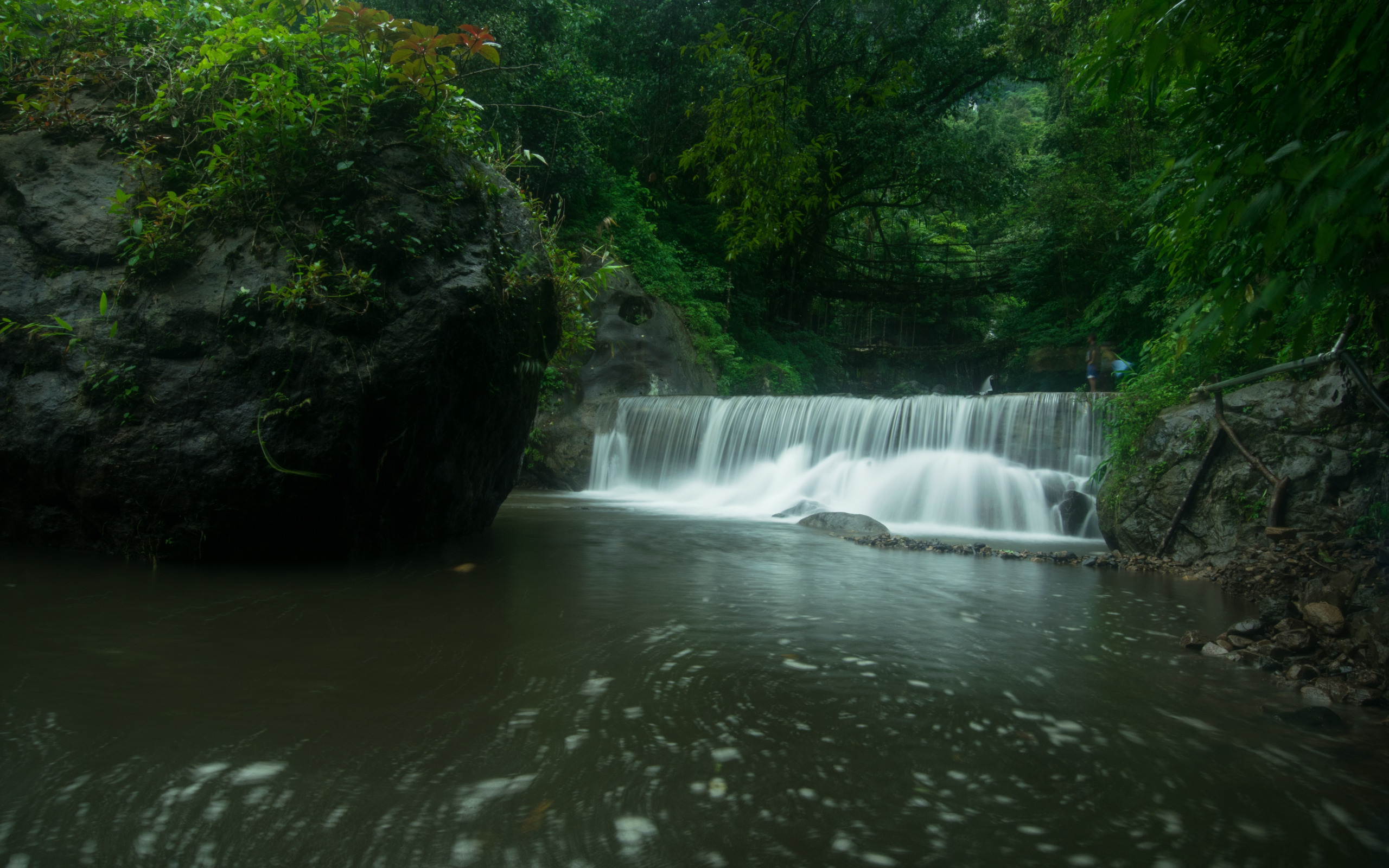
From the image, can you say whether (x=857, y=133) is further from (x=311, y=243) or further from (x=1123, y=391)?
(x=311, y=243)

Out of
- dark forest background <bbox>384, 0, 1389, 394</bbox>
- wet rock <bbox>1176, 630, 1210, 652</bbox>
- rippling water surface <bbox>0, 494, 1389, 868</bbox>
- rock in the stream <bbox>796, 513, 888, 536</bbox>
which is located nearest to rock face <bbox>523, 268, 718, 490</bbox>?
dark forest background <bbox>384, 0, 1389, 394</bbox>

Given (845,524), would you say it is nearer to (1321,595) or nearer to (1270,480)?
(1270,480)

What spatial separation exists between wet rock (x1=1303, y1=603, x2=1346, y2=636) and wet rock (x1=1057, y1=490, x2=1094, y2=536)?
18.4 ft

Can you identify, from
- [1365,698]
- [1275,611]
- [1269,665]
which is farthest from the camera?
[1275,611]

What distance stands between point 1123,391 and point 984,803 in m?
7.32

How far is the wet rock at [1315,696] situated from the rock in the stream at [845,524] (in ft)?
15.9

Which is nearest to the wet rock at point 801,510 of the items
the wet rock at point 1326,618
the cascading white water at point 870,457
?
the cascading white water at point 870,457

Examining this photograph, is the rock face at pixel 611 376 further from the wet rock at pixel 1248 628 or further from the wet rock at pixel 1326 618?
the wet rock at pixel 1326 618

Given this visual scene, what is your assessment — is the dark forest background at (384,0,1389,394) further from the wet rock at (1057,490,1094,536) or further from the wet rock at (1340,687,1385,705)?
the wet rock at (1057,490,1094,536)

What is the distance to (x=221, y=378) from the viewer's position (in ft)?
15.8

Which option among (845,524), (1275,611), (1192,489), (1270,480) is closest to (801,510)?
(845,524)

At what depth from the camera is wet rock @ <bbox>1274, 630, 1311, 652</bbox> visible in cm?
367

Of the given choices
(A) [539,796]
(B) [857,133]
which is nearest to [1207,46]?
(A) [539,796]

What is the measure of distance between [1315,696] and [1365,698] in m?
0.16
